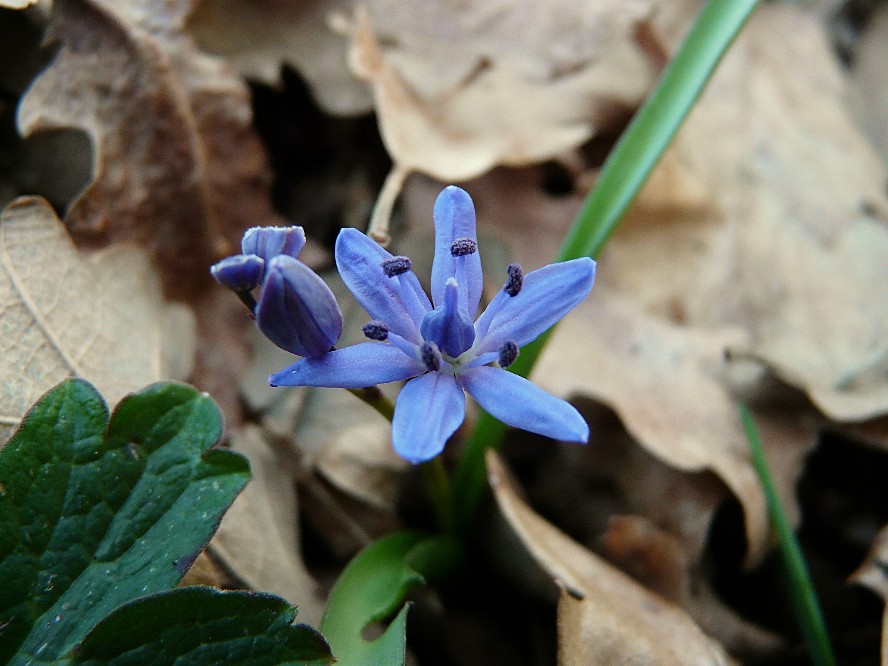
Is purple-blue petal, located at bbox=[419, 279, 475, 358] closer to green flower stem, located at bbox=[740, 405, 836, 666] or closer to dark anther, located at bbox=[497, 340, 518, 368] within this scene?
dark anther, located at bbox=[497, 340, 518, 368]

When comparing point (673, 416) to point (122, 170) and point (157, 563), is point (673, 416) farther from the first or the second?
A: point (122, 170)

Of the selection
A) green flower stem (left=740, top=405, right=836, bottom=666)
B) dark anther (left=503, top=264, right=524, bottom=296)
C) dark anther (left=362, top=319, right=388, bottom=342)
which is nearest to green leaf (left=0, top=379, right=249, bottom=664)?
dark anther (left=362, top=319, right=388, bottom=342)

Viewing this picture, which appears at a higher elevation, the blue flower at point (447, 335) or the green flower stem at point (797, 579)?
the blue flower at point (447, 335)

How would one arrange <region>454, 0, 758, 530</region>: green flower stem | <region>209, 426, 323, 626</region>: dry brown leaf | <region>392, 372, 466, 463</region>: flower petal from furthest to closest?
<region>454, 0, 758, 530</region>: green flower stem < <region>209, 426, 323, 626</region>: dry brown leaf < <region>392, 372, 466, 463</region>: flower petal

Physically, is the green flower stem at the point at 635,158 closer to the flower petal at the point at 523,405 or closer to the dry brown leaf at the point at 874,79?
the flower petal at the point at 523,405

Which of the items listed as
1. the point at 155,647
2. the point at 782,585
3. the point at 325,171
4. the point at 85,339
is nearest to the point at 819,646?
the point at 782,585

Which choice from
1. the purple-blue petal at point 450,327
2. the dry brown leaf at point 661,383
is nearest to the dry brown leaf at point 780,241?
the dry brown leaf at point 661,383
